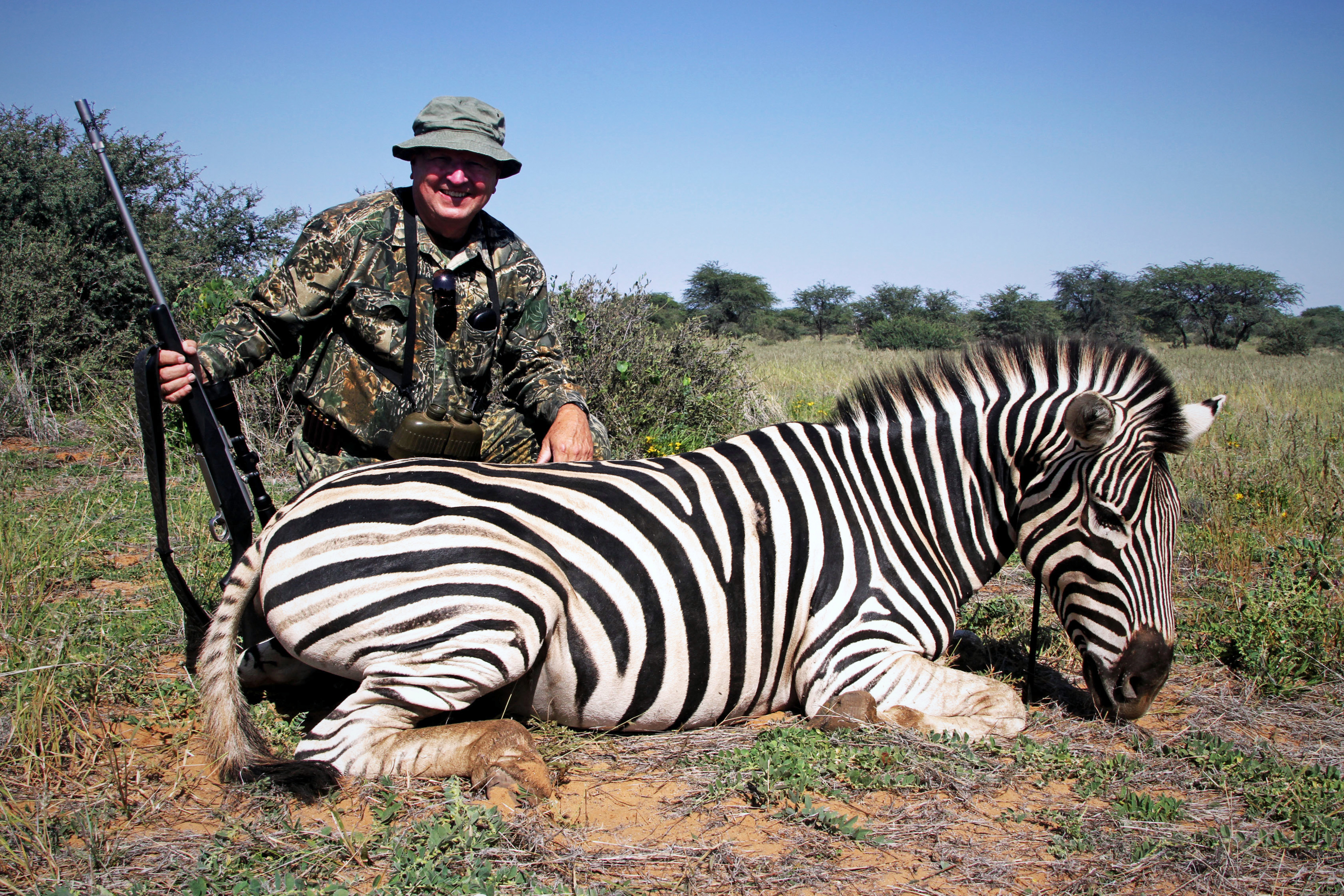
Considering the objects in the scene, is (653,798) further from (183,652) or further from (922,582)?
(183,652)

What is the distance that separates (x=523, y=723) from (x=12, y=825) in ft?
4.58

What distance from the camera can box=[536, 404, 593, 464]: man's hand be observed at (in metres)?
3.79

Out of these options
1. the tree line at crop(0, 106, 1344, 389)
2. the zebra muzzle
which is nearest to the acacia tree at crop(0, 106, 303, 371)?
the tree line at crop(0, 106, 1344, 389)

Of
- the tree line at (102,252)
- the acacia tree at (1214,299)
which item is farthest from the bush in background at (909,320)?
the tree line at (102,252)

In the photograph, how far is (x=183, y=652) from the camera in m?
3.48

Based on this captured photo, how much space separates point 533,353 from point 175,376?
1616 mm

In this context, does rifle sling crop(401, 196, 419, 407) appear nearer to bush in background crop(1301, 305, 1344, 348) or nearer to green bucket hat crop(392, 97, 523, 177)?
green bucket hat crop(392, 97, 523, 177)

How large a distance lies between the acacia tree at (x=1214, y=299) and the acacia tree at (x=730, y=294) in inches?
684

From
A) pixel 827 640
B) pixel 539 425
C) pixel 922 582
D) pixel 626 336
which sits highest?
pixel 626 336

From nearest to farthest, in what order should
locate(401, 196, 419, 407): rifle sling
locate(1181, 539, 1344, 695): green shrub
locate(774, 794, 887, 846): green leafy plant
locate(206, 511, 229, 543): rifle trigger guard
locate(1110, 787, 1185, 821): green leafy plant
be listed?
locate(774, 794, 887, 846): green leafy plant < locate(1110, 787, 1185, 821): green leafy plant < locate(206, 511, 229, 543): rifle trigger guard < locate(1181, 539, 1344, 695): green shrub < locate(401, 196, 419, 407): rifle sling

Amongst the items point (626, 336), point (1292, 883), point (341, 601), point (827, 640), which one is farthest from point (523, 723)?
point (626, 336)

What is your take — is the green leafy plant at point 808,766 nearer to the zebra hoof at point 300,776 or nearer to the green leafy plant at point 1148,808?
the green leafy plant at point 1148,808

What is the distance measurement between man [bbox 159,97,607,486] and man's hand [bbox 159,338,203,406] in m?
0.33

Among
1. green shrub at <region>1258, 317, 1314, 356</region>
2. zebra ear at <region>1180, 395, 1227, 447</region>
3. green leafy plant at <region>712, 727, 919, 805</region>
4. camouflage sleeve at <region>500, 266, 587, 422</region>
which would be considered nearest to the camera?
green leafy plant at <region>712, 727, 919, 805</region>
